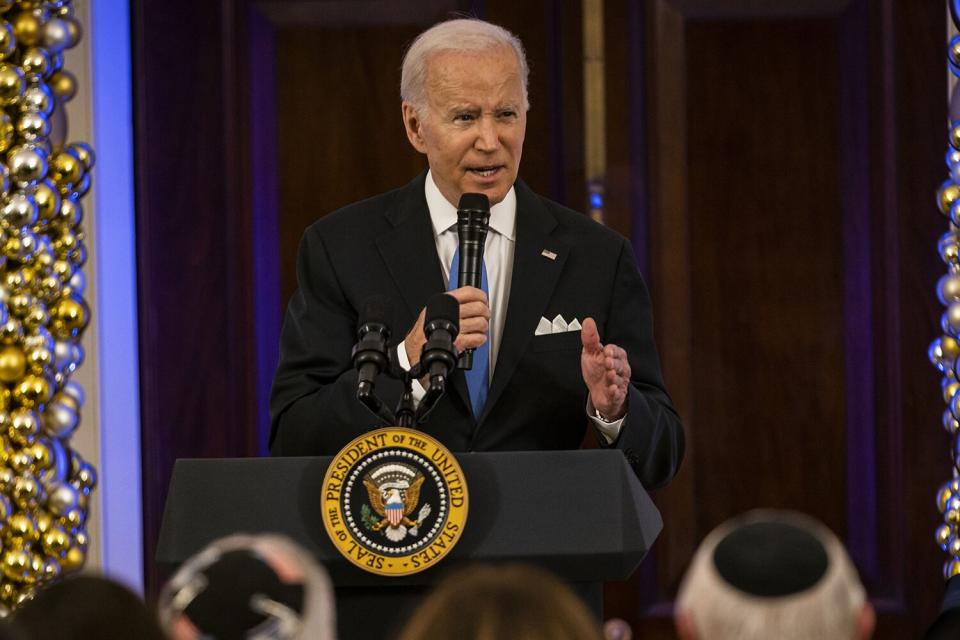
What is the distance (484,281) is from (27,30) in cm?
150

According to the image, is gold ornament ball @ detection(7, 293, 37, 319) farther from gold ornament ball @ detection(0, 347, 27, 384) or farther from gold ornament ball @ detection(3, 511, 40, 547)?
gold ornament ball @ detection(3, 511, 40, 547)

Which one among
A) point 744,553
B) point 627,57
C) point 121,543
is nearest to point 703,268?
point 627,57

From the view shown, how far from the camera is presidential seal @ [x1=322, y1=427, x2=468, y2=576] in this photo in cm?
229

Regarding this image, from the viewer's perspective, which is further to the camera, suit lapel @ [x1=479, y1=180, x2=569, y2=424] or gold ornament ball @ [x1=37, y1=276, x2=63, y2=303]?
gold ornament ball @ [x1=37, y1=276, x2=63, y2=303]

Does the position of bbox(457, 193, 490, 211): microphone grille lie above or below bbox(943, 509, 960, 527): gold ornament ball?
above

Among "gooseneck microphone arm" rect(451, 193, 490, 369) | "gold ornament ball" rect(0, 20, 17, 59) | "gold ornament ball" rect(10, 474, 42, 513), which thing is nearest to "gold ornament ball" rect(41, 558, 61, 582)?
"gold ornament ball" rect(10, 474, 42, 513)

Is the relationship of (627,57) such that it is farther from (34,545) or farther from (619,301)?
(34,545)

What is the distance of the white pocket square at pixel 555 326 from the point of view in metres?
3.03

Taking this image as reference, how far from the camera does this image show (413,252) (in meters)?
3.12

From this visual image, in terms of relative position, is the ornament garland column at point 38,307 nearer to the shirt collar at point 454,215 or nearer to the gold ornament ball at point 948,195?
the shirt collar at point 454,215

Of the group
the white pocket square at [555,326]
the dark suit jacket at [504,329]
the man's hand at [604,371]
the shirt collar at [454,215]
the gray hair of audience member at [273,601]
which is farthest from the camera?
the shirt collar at [454,215]

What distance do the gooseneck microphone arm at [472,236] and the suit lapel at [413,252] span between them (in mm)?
351

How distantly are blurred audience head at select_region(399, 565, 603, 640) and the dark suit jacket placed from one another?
1.33 m

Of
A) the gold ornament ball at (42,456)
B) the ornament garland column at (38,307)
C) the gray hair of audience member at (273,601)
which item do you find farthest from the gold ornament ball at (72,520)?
the gray hair of audience member at (273,601)
